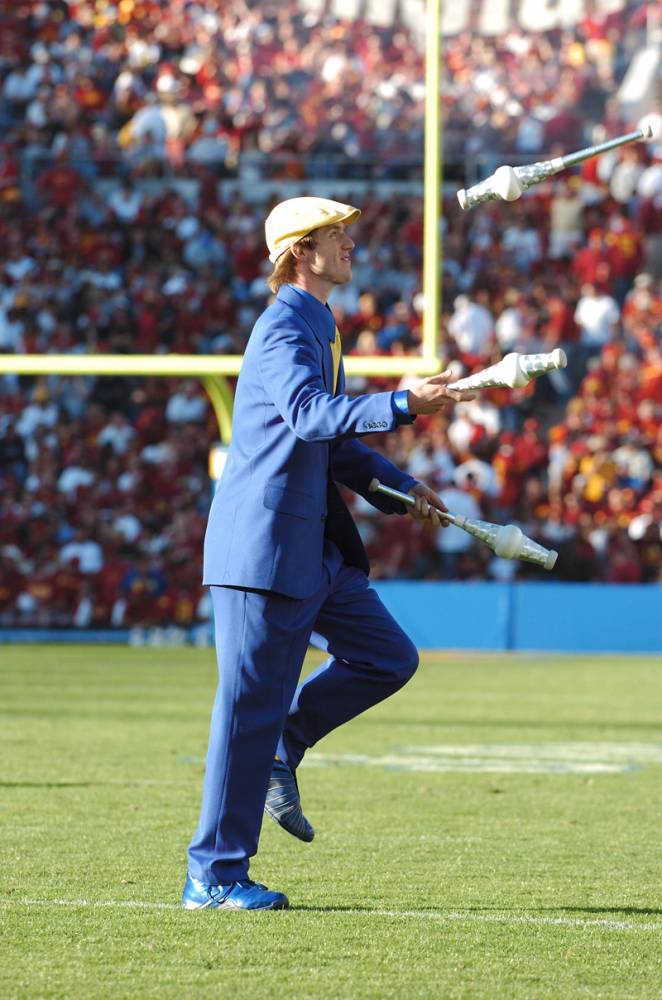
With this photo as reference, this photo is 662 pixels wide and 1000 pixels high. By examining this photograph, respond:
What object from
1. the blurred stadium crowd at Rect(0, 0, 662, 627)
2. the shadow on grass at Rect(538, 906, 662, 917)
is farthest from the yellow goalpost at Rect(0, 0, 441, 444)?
the shadow on grass at Rect(538, 906, 662, 917)

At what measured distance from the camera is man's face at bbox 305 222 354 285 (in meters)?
4.84

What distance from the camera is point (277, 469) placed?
4.68 m

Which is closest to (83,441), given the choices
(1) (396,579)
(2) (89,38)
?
(1) (396,579)

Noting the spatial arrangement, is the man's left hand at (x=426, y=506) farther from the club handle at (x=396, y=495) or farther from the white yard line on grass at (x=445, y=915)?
the white yard line on grass at (x=445, y=915)

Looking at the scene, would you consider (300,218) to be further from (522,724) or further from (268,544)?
(522,724)

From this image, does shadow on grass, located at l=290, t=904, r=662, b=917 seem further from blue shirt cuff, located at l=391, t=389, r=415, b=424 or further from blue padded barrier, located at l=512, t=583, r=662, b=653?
blue padded barrier, located at l=512, t=583, r=662, b=653

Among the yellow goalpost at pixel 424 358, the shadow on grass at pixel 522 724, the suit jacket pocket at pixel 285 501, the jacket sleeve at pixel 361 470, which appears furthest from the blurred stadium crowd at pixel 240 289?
the suit jacket pocket at pixel 285 501

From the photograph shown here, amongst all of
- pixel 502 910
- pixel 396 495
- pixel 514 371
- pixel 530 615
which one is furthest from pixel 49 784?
pixel 530 615

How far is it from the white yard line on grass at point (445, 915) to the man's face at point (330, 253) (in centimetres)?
158

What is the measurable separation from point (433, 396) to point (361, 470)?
77 centimetres

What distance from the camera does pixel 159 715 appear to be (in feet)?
37.3

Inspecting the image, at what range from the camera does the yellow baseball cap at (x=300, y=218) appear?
479 cm

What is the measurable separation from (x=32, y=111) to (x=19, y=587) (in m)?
4.83

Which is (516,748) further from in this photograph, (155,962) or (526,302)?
(526,302)
